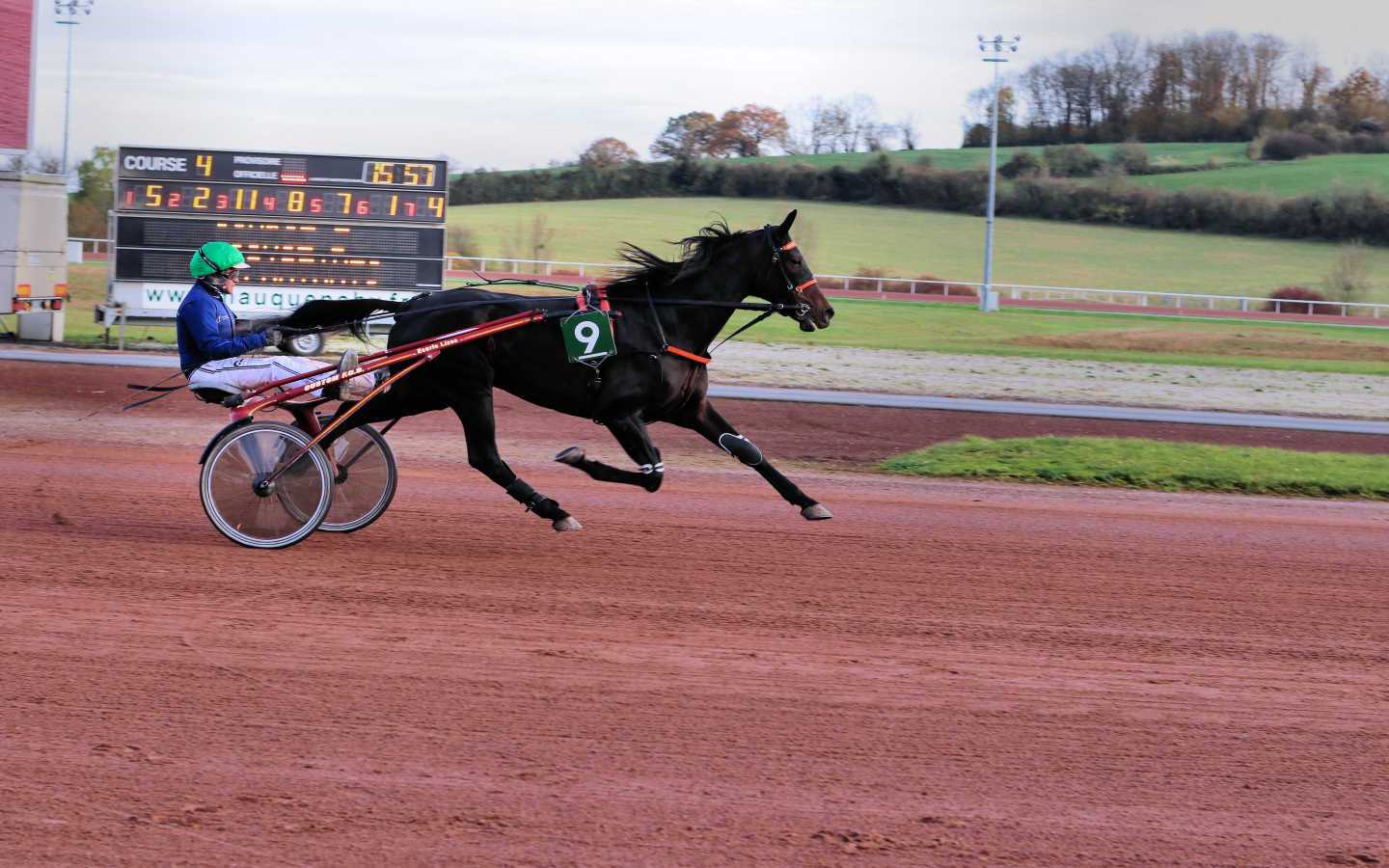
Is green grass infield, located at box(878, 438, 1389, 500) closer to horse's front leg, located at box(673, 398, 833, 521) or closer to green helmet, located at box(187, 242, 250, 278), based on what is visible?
horse's front leg, located at box(673, 398, 833, 521)

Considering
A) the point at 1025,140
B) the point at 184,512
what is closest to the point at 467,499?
the point at 184,512

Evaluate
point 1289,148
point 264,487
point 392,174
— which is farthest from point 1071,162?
point 264,487

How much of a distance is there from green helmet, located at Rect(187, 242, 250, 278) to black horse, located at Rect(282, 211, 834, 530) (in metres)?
0.58

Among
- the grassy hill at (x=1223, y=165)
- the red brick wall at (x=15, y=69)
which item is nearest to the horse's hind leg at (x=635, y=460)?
the red brick wall at (x=15, y=69)

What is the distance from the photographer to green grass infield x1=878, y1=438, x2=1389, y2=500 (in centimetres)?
1051

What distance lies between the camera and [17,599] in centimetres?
545

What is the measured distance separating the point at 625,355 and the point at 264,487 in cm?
181

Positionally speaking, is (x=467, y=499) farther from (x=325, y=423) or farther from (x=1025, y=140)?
(x=1025, y=140)

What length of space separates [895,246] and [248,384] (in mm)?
48357

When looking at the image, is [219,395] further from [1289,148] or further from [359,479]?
[1289,148]

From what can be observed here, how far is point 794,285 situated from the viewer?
22.5 feet

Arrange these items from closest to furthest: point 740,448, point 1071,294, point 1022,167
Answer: point 740,448 < point 1071,294 < point 1022,167

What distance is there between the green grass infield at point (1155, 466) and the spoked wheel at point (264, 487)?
17.9 feet

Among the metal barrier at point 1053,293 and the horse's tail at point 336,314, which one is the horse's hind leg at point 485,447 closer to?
the horse's tail at point 336,314
